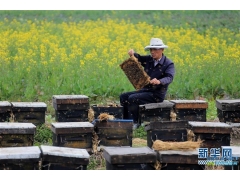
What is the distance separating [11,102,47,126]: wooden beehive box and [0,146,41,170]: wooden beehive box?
2.79 m

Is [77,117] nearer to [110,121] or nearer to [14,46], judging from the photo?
[110,121]

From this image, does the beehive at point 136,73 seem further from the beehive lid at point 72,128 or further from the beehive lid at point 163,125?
the beehive lid at point 72,128

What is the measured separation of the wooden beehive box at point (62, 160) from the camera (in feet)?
19.5

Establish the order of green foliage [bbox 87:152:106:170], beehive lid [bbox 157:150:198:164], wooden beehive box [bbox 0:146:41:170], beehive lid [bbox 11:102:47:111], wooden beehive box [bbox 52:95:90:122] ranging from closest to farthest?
wooden beehive box [bbox 0:146:41:170] < beehive lid [bbox 157:150:198:164] < green foliage [bbox 87:152:106:170] < beehive lid [bbox 11:102:47:111] < wooden beehive box [bbox 52:95:90:122]

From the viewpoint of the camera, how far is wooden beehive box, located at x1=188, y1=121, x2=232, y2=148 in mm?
7551

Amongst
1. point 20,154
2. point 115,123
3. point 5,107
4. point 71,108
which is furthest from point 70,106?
point 20,154

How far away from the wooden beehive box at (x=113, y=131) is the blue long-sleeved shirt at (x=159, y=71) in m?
1.49

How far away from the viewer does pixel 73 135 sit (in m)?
7.44

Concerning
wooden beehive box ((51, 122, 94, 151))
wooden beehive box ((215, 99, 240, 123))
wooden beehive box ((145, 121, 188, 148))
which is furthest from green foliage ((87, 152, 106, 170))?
wooden beehive box ((215, 99, 240, 123))

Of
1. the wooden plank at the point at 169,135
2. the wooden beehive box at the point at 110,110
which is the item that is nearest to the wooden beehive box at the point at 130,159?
the wooden plank at the point at 169,135

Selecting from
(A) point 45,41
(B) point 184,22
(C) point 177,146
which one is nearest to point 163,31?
(B) point 184,22

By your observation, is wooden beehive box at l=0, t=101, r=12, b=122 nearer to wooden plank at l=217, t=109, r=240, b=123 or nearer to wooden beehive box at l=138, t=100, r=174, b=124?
wooden beehive box at l=138, t=100, r=174, b=124

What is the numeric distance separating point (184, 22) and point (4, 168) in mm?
10583

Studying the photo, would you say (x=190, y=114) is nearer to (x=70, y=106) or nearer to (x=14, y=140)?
(x=70, y=106)
